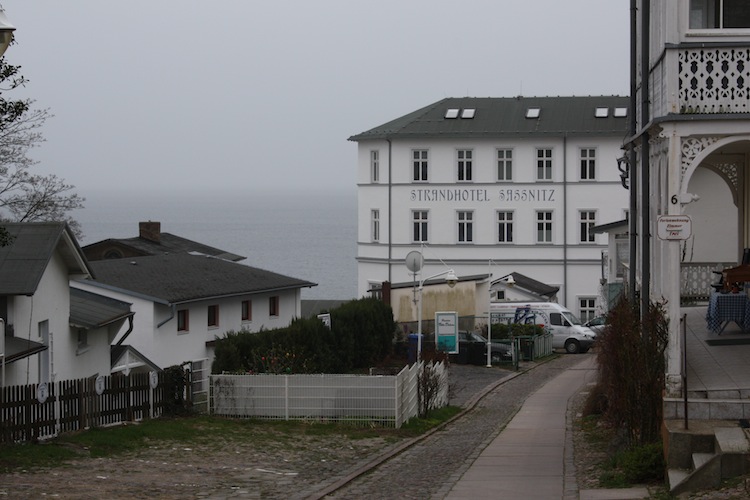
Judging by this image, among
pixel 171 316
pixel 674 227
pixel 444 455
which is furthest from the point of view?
pixel 171 316

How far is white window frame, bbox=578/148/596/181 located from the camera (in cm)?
6950

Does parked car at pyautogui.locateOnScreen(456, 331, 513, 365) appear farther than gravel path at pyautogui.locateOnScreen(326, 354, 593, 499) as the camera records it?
Yes

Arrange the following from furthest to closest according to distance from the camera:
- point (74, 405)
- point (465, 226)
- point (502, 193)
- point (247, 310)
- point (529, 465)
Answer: point (465, 226)
point (502, 193)
point (247, 310)
point (74, 405)
point (529, 465)

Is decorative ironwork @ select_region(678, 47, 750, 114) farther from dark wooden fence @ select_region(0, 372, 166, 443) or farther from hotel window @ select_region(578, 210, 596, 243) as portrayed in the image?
hotel window @ select_region(578, 210, 596, 243)

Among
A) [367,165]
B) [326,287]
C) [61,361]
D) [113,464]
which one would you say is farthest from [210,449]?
[326,287]

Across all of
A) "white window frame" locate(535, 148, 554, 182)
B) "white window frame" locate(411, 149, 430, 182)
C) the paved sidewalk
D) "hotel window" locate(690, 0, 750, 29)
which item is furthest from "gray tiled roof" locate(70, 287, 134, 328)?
"white window frame" locate(535, 148, 554, 182)

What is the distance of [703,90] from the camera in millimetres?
15211

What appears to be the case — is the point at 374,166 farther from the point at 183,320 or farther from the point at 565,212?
the point at 183,320

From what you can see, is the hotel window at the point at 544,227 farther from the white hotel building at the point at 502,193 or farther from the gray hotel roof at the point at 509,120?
the gray hotel roof at the point at 509,120

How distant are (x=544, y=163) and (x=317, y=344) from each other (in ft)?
121

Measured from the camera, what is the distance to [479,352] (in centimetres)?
4531

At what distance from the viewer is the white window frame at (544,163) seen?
69938 mm

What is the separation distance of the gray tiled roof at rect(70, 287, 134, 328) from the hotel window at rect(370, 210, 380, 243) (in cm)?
3516

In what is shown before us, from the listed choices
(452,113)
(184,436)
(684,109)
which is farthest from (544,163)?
(684,109)
